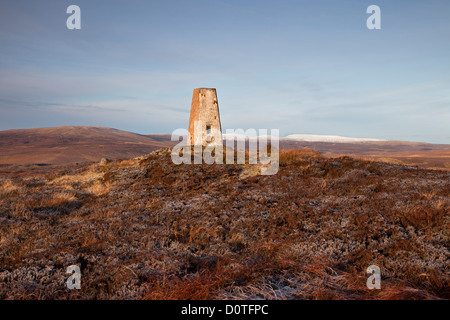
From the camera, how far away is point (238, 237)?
6387mm

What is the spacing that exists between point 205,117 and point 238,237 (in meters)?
13.5

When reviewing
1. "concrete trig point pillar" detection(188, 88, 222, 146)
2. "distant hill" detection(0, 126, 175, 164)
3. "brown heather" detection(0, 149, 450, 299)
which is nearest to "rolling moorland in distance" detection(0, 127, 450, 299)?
"brown heather" detection(0, 149, 450, 299)

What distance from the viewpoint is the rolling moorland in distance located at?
13.3 ft

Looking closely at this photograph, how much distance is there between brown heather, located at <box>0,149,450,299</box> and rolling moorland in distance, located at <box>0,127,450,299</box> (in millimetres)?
29

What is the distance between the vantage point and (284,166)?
14.3 meters

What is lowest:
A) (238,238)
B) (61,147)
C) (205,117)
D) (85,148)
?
(238,238)

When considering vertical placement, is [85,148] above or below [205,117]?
below

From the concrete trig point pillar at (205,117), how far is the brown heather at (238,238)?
267 inches

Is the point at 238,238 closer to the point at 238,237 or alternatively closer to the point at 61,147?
the point at 238,237

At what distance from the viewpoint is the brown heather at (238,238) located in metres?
4.03

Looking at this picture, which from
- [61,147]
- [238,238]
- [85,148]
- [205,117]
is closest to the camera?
[238,238]

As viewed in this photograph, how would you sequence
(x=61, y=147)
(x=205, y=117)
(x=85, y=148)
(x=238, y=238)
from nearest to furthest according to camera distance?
1. (x=238, y=238)
2. (x=205, y=117)
3. (x=85, y=148)
4. (x=61, y=147)

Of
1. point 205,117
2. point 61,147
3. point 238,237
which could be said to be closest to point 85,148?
point 61,147
